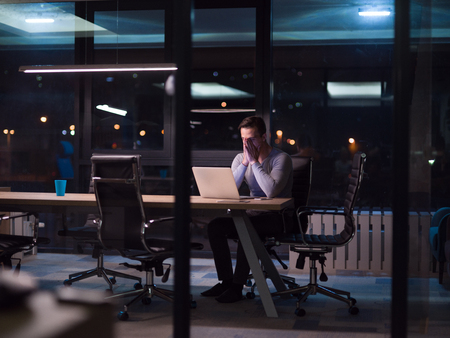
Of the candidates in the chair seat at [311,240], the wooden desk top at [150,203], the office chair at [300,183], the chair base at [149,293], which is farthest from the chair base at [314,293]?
the chair base at [149,293]

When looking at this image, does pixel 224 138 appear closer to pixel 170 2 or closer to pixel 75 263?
pixel 170 2

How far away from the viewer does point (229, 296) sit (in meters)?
3.91

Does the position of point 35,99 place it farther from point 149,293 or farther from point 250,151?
point 149,293

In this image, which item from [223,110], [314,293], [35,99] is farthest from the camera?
→ [35,99]

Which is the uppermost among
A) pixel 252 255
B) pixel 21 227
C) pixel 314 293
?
pixel 252 255

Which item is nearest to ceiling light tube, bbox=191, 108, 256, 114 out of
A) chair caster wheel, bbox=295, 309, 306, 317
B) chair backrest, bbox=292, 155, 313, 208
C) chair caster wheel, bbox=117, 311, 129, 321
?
chair backrest, bbox=292, 155, 313, 208

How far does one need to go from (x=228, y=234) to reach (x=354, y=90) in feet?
8.77

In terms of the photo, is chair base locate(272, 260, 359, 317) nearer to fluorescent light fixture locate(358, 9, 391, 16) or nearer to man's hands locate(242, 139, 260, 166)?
man's hands locate(242, 139, 260, 166)

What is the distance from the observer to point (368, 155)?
5.73 m

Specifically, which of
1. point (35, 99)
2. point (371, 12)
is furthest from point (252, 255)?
point (35, 99)

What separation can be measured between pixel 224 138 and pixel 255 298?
226 centimetres

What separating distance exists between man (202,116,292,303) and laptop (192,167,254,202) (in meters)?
0.27

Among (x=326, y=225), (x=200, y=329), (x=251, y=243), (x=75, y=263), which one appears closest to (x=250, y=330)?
(x=200, y=329)

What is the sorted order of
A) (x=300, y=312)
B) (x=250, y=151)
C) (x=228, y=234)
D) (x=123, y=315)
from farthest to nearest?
(x=250, y=151), (x=228, y=234), (x=300, y=312), (x=123, y=315)
